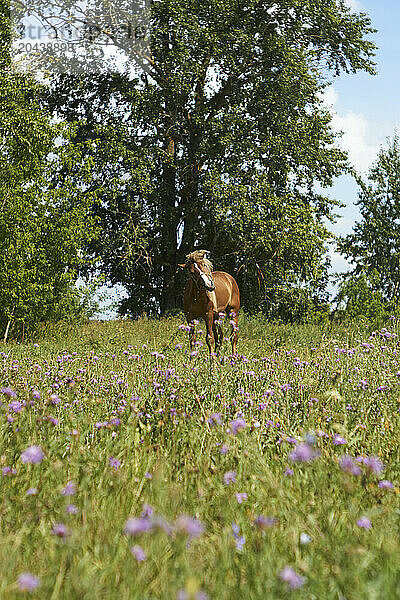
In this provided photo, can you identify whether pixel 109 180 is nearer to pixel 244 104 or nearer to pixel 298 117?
pixel 244 104

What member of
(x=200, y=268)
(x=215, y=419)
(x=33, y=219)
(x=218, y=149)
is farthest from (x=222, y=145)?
(x=215, y=419)

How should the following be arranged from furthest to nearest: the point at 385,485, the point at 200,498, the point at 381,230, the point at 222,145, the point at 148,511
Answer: the point at 381,230 → the point at 222,145 → the point at 200,498 → the point at 385,485 → the point at 148,511

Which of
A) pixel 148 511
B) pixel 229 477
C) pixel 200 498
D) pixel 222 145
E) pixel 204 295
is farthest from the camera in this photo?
pixel 222 145

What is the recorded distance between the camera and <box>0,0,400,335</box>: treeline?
68.9ft

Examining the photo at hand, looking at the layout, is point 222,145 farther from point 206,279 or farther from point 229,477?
point 229,477

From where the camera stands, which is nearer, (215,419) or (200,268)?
(215,419)

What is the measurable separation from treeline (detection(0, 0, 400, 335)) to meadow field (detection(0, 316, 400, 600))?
13.5 m

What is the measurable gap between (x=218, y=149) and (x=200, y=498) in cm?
1982

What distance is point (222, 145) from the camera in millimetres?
21422

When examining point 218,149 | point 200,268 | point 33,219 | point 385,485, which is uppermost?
point 218,149

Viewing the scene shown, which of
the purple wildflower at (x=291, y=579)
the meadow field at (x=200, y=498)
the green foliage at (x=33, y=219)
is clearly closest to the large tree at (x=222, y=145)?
the green foliage at (x=33, y=219)

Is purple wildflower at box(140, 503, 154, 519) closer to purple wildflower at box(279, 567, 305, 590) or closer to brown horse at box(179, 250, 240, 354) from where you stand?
purple wildflower at box(279, 567, 305, 590)

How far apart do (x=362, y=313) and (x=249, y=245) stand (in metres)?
5.43

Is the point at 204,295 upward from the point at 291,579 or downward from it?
upward
